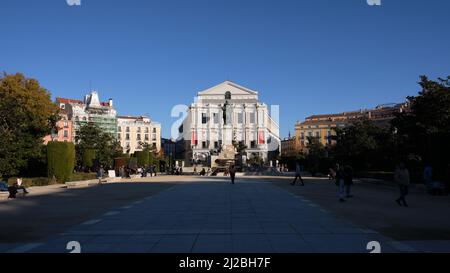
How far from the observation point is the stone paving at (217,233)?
29.7 ft

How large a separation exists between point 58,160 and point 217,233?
32506 mm

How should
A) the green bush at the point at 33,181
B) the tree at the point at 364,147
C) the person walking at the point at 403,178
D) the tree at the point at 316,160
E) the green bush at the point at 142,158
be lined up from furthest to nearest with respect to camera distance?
1. the green bush at the point at 142,158
2. the tree at the point at 316,160
3. the tree at the point at 364,147
4. the green bush at the point at 33,181
5. the person walking at the point at 403,178

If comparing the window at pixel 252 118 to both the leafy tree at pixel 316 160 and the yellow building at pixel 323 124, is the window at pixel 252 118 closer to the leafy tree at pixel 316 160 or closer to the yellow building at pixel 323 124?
the yellow building at pixel 323 124

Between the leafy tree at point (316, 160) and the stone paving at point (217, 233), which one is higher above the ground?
the leafy tree at point (316, 160)

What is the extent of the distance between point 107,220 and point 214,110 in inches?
4859

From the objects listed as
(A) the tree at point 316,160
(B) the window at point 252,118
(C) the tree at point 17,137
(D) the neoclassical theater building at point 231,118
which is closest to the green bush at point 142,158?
(A) the tree at point 316,160

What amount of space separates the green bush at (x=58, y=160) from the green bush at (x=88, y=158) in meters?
20.4

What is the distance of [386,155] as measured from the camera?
1706 inches

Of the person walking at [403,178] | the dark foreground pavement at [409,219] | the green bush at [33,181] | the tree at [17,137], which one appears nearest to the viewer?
the dark foreground pavement at [409,219]

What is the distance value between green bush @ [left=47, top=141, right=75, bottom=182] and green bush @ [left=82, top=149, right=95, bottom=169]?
66.8ft

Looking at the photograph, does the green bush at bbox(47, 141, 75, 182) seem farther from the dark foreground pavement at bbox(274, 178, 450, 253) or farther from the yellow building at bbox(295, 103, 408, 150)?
the yellow building at bbox(295, 103, 408, 150)

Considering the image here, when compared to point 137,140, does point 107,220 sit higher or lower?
lower
